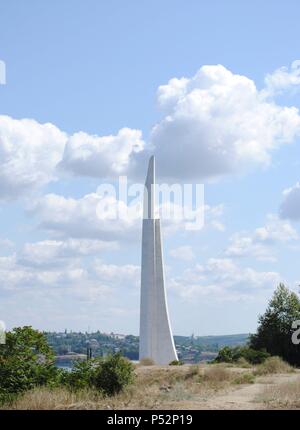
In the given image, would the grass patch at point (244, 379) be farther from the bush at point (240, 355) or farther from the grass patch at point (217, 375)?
the bush at point (240, 355)

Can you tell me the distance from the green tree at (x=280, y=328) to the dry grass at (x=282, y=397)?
22.6 meters

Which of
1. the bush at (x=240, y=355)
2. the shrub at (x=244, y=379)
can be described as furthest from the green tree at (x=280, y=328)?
the shrub at (x=244, y=379)

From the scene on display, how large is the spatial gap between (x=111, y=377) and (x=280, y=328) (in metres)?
27.4

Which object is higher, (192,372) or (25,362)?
Answer: (25,362)

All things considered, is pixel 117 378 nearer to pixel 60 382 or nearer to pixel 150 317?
pixel 60 382

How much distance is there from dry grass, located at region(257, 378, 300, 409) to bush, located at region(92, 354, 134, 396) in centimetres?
422

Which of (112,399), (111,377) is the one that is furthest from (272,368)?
(112,399)

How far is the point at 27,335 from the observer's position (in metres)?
19.9

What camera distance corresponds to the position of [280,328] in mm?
45844

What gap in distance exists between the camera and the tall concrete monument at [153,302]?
51.4 m

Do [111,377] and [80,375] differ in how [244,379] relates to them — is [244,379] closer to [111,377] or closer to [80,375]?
[111,377]

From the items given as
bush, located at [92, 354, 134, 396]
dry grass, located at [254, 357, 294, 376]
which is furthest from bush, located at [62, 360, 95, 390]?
dry grass, located at [254, 357, 294, 376]
